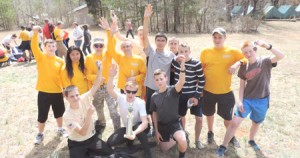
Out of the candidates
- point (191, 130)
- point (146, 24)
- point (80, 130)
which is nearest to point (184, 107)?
point (191, 130)

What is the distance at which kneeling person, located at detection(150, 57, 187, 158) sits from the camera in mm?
3635

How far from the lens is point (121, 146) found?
4.05m

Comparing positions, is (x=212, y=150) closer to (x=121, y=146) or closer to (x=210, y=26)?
(x=121, y=146)

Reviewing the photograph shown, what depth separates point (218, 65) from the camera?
3816mm

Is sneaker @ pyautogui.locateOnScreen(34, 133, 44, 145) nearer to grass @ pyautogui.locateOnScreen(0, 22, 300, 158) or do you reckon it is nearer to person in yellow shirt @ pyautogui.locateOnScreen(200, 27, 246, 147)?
grass @ pyautogui.locateOnScreen(0, 22, 300, 158)

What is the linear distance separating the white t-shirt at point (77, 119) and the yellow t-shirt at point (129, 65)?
75 centimetres

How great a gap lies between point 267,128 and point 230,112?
54.3 inches

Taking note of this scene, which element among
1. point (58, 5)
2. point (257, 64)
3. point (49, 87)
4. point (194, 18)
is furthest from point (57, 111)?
point (58, 5)

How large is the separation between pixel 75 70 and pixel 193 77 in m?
1.90

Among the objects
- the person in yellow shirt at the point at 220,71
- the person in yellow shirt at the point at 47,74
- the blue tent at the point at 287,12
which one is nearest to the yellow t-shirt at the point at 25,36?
the person in yellow shirt at the point at 47,74

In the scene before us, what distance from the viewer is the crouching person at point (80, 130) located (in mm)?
3471

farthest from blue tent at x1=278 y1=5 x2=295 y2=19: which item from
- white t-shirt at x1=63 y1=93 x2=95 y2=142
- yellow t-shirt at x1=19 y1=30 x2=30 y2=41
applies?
white t-shirt at x1=63 y1=93 x2=95 y2=142

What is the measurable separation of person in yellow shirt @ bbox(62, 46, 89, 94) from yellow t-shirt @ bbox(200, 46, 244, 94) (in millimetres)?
1954

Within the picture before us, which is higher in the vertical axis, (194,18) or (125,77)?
(194,18)
